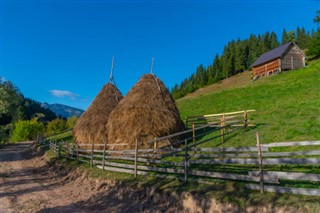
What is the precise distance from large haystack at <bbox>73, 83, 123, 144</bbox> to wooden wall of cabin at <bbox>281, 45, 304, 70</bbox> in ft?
111

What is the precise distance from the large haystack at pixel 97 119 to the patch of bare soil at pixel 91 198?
370cm

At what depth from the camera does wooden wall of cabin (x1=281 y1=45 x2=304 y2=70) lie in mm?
42656

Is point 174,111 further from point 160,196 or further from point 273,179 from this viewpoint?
point 273,179

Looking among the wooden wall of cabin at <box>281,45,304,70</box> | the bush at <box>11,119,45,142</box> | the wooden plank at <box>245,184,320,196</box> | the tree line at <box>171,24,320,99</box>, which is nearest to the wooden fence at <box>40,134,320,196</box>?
the wooden plank at <box>245,184,320,196</box>

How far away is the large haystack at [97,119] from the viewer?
15.9m

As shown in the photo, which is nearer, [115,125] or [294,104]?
[115,125]

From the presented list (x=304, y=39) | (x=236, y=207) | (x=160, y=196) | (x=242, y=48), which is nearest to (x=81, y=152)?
(x=160, y=196)

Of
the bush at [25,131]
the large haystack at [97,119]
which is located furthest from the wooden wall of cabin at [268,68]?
the bush at [25,131]

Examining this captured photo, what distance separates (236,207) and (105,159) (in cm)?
890

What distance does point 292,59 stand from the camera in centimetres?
4331

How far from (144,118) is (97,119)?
4739 mm

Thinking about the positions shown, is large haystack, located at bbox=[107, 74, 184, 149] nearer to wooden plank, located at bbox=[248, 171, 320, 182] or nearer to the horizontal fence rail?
the horizontal fence rail

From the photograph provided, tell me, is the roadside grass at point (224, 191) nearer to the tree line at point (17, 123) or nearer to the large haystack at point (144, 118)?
the large haystack at point (144, 118)

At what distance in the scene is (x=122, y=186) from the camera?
31.0ft
